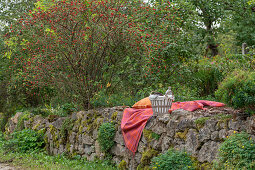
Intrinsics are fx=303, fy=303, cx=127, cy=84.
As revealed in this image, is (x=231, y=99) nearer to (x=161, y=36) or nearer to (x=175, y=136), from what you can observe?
(x=175, y=136)

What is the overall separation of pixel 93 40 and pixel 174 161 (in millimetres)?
5043

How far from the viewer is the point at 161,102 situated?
5.80 m

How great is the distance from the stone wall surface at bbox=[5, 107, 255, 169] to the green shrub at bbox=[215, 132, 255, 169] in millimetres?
125

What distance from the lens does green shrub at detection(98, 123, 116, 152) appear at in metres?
6.93

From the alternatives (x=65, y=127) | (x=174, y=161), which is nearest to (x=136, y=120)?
(x=174, y=161)

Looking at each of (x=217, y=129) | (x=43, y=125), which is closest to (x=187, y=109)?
(x=217, y=129)

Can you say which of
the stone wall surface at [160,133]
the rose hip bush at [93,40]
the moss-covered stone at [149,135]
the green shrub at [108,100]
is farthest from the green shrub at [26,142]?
the moss-covered stone at [149,135]

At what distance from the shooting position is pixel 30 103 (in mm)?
14344

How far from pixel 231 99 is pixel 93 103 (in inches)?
200

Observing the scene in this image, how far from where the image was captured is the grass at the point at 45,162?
6889mm

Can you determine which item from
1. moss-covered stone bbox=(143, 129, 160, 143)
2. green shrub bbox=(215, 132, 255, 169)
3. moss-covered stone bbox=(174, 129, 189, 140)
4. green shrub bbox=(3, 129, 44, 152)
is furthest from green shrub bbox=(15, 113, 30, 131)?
green shrub bbox=(215, 132, 255, 169)

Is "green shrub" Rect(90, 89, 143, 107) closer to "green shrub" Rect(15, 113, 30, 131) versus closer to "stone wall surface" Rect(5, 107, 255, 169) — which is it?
"stone wall surface" Rect(5, 107, 255, 169)

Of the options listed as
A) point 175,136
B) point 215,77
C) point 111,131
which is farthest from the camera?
point 215,77

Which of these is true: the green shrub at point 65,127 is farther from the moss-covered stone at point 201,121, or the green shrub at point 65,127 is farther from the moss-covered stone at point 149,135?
the moss-covered stone at point 201,121
